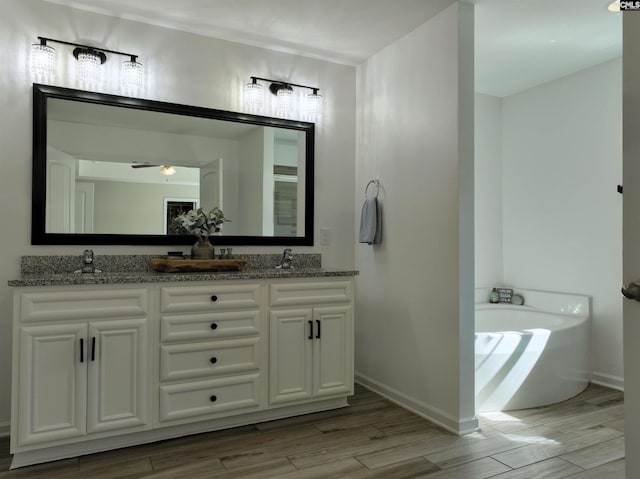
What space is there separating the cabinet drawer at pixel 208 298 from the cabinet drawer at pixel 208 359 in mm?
191

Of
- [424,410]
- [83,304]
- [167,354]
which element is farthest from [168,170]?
[424,410]

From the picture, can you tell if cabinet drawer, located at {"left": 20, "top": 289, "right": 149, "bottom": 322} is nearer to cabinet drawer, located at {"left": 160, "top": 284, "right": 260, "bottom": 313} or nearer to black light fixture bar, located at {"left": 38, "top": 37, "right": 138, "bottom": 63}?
cabinet drawer, located at {"left": 160, "top": 284, "right": 260, "bottom": 313}

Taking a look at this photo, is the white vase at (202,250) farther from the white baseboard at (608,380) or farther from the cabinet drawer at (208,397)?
the white baseboard at (608,380)

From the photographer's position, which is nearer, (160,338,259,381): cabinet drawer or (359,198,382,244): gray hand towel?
(160,338,259,381): cabinet drawer

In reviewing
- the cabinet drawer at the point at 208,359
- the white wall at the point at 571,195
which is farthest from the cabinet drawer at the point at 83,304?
the white wall at the point at 571,195

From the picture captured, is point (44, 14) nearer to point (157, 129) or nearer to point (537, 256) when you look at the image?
point (157, 129)

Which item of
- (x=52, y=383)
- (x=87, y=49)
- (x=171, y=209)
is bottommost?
(x=52, y=383)

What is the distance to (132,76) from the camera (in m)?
2.77

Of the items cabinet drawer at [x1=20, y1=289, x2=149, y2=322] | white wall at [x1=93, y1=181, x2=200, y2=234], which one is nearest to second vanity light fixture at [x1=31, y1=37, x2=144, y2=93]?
white wall at [x1=93, y1=181, x2=200, y2=234]

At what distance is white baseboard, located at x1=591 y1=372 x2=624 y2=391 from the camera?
10.9 ft

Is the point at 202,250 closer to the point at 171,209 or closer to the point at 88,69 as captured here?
the point at 171,209

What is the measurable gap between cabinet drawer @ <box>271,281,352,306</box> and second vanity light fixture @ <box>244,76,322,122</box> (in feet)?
4.16

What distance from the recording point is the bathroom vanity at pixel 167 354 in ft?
7.00

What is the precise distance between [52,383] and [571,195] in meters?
3.75
